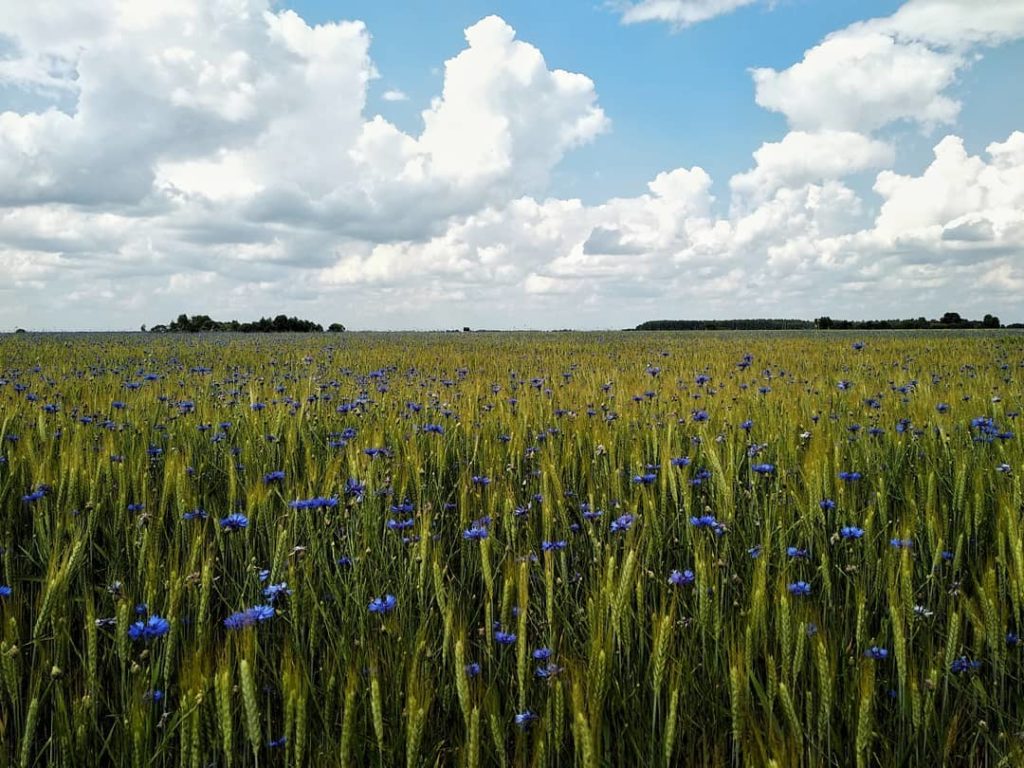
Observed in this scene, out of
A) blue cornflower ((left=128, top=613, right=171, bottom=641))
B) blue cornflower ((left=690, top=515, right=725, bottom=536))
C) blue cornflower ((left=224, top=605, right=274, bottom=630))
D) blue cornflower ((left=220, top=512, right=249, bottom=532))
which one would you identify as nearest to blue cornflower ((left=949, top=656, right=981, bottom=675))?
blue cornflower ((left=690, top=515, right=725, bottom=536))

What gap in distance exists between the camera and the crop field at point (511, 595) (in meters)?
1.41

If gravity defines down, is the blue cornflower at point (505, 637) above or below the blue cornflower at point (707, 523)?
below

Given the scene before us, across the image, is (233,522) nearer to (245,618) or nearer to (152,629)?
(152,629)

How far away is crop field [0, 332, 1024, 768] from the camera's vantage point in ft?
4.63

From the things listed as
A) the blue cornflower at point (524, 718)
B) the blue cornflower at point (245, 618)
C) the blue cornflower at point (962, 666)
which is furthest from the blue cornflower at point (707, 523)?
→ the blue cornflower at point (245, 618)

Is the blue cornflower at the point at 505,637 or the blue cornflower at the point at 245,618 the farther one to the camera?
the blue cornflower at the point at 505,637

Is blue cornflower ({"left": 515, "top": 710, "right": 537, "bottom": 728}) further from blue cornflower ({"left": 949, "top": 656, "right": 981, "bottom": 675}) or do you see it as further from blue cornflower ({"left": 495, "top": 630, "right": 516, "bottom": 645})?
blue cornflower ({"left": 949, "top": 656, "right": 981, "bottom": 675})

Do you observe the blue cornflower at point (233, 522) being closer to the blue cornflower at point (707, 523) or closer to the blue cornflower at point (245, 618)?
the blue cornflower at point (245, 618)

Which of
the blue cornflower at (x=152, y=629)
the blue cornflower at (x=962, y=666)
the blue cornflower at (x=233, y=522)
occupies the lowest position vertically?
the blue cornflower at (x=962, y=666)

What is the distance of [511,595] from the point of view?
203cm

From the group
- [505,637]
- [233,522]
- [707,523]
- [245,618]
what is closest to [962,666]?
[707,523]

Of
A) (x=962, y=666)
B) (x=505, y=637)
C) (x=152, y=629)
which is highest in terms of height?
(x=152, y=629)

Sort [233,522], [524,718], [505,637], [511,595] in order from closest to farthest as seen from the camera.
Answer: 1. [524,718]
2. [505,637]
3. [511,595]
4. [233,522]

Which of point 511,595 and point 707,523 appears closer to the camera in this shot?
point 511,595
